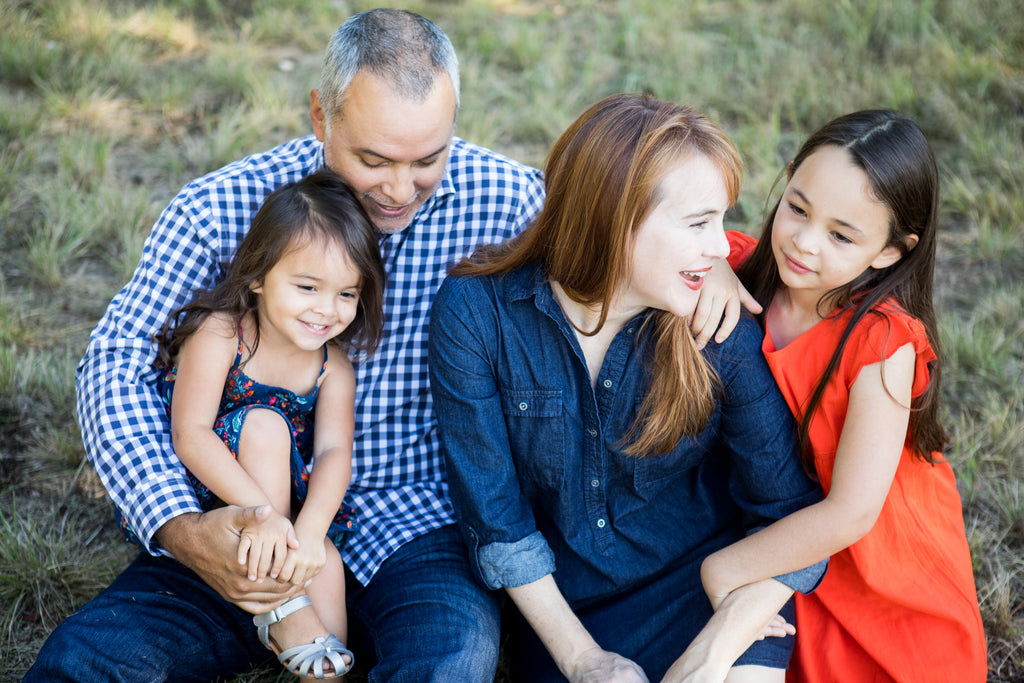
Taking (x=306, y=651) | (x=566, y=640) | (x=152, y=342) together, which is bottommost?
(x=306, y=651)

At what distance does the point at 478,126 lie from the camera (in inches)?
183

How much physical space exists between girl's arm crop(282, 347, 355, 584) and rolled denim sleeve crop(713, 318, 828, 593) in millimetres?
965

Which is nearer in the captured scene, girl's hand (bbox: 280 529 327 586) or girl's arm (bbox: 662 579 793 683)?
girl's arm (bbox: 662 579 793 683)

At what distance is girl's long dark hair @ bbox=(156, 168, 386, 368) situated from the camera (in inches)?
87.9

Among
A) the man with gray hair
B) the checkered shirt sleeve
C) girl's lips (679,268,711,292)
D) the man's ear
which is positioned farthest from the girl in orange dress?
the checkered shirt sleeve

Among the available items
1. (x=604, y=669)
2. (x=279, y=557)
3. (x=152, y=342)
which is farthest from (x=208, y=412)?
(x=604, y=669)

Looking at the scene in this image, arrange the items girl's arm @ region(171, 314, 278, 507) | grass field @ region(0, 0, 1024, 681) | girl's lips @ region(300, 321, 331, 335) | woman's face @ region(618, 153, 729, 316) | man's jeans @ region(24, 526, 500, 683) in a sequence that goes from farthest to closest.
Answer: grass field @ region(0, 0, 1024, 681) < girl's lips @ region(300, 321, 331, 335) < girl's arm @ region(171, 314, 278, 507) < man's jeans @ region(24, 526, 500, 683) < woman's face @ region(618, 153, 729, 316)

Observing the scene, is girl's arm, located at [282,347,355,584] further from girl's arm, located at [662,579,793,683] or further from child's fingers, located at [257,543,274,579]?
girl's arm, located at [662,579,793,683]

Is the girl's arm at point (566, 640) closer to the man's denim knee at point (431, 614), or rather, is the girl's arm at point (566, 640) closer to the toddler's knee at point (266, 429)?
the man's denim knee at point (431, 614)

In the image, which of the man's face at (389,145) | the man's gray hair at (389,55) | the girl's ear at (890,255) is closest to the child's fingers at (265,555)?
the man's face at (389,145)

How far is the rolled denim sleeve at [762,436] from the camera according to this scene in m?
2.05

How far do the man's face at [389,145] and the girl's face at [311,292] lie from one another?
0.77 feet

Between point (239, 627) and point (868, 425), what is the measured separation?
5.24 ft

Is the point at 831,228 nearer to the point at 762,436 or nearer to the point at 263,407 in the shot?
the point at 762,436
